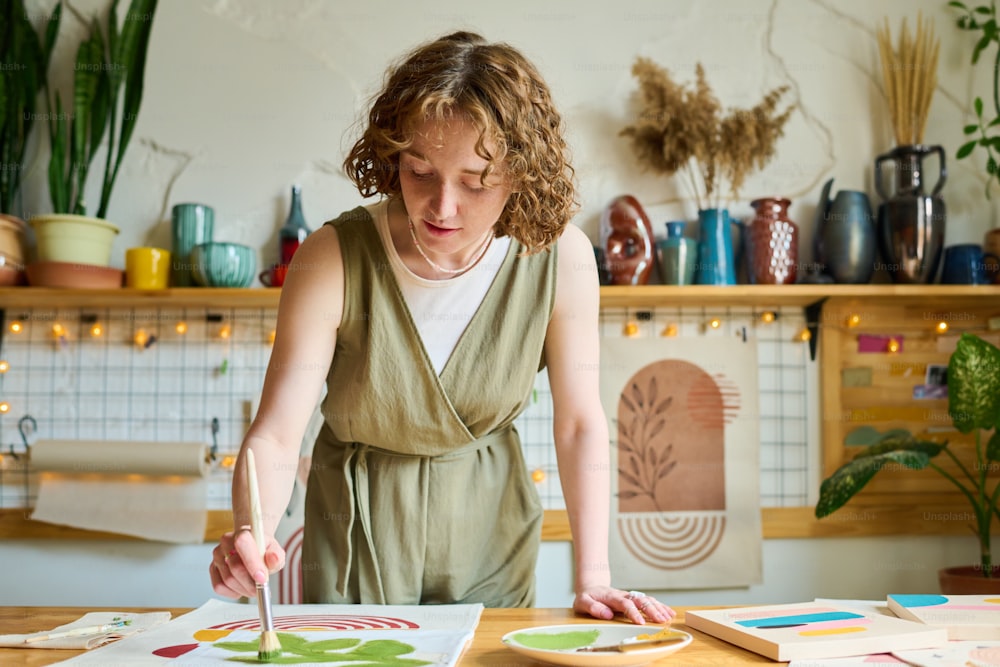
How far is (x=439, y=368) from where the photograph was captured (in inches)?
50.1

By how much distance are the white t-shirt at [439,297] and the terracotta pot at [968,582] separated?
1666mm

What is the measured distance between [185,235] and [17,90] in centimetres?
65

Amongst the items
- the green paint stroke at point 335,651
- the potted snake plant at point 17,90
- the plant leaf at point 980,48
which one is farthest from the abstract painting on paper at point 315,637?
the plant leaf at point 980,48

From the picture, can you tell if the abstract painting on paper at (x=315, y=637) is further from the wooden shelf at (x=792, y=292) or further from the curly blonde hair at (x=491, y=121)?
the wooden shelf at (x=792, y=292)

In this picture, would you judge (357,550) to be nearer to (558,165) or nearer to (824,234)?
(558,165)

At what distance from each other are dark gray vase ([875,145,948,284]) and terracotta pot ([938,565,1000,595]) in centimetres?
81

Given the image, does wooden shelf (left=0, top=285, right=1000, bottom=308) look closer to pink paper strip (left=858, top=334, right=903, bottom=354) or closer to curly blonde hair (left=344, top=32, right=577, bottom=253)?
pink paper strip (left=858, top=334, right=903, bottom=354)

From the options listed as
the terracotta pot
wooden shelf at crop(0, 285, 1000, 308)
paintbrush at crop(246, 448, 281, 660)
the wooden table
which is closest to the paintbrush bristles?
paintbrush at crop(246, 448, 281, 660)

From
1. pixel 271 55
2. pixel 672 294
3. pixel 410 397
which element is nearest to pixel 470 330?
pixel 410 397

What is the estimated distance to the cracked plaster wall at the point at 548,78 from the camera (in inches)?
105

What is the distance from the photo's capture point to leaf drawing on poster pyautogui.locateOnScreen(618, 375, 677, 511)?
2.60 meters

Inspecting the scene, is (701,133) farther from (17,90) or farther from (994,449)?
(17,90)

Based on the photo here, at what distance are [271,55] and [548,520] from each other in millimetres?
1655

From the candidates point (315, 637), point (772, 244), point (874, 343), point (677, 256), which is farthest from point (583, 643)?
point (874, 343)
